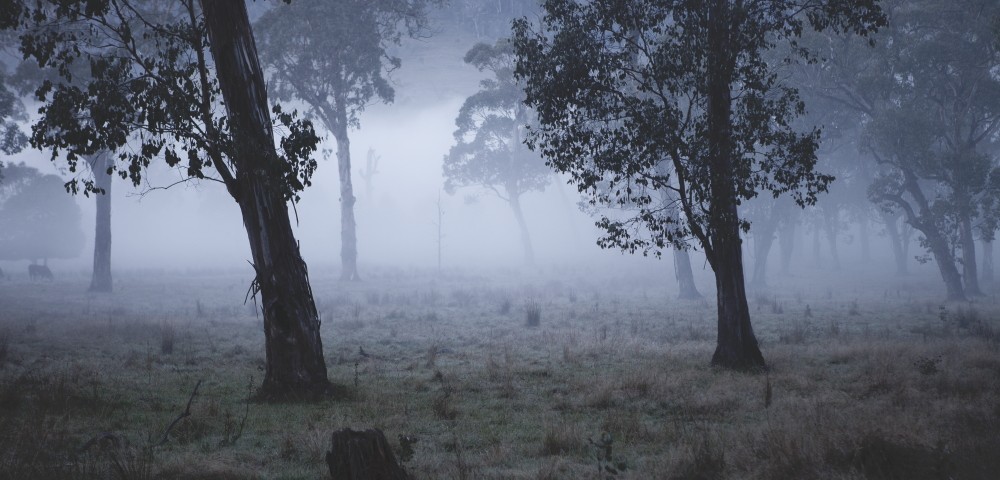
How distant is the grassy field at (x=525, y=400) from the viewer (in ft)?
18.4

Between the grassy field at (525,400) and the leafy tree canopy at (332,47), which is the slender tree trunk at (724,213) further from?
the leafy tree canopy at (332,47)

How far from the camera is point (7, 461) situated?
5.37m

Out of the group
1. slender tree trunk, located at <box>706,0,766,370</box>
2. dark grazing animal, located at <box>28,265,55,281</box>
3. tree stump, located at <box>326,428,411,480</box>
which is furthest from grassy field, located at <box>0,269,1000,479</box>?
dark grazing animal, located at <box>28,265,55,281</box>

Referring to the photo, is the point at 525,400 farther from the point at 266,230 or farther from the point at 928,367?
the point at 928,367

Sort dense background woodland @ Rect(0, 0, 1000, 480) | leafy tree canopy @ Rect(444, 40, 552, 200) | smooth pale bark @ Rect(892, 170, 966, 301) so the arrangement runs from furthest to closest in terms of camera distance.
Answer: leafy tree canopy @ Rect(444, 40, 552, 200) → smooth pale bark @ Rect(892, 170, 966, 301) → dense background woodland @ Rect(0, 0, 1000, 480)

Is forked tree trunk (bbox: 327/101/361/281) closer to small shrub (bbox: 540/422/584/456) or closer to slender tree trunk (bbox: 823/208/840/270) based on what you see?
small shrub (bbox: 540/422/584/456)

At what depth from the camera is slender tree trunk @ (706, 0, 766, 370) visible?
11.0 metres

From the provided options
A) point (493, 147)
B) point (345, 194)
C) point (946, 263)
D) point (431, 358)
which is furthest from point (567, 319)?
point (493, 147)

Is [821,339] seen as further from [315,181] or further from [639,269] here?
[315,181]

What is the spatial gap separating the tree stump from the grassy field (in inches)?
40.6

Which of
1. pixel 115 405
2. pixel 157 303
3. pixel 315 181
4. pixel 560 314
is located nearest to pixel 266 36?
pixel 157 303

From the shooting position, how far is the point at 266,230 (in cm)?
918

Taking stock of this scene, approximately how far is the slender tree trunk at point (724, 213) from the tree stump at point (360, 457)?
7.89 metres

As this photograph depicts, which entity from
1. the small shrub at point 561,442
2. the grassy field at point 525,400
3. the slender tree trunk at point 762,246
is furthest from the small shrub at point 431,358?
the slender tree trunk at point 762,246
